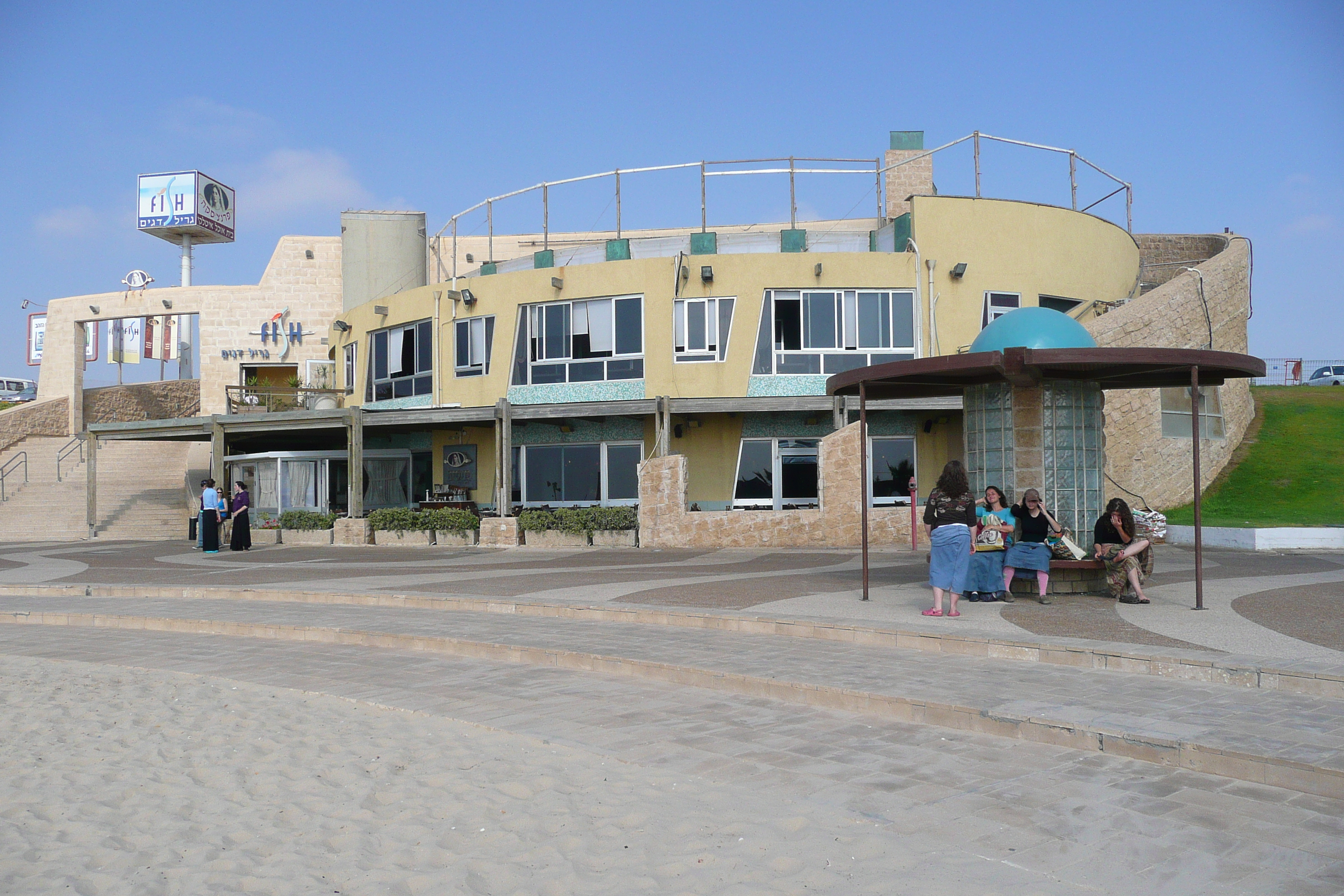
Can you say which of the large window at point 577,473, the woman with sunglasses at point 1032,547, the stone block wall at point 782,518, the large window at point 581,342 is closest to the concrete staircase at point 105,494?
the large window at point 577,473

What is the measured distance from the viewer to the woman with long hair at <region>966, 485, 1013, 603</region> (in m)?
12.3

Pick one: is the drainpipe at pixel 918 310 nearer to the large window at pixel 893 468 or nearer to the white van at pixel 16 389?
the large window at pixel 893 468

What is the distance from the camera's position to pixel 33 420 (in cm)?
3859

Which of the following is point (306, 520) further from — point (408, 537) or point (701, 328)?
point (701, 328)

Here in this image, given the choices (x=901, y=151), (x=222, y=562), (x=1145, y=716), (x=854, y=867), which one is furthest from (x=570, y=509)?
(x=854, y=867)

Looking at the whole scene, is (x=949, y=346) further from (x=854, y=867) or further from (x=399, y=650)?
(x=854, y=867)

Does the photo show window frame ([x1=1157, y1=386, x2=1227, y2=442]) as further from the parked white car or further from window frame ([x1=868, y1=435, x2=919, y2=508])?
the parked white car

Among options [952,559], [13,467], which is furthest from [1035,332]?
[13,467]

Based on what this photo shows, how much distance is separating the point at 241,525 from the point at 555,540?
7.85 metres

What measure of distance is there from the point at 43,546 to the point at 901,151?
25177mm

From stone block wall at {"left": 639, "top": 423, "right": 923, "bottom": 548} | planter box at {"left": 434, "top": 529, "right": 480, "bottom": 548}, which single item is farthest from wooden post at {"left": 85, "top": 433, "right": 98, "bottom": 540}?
stone block wall at {"left": 639, "top": 423, "right": 923, "bottom": 548}

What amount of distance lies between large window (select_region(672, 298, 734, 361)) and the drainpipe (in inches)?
171

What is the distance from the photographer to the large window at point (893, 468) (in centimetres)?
Result: 2528

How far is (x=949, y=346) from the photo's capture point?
24938mm
